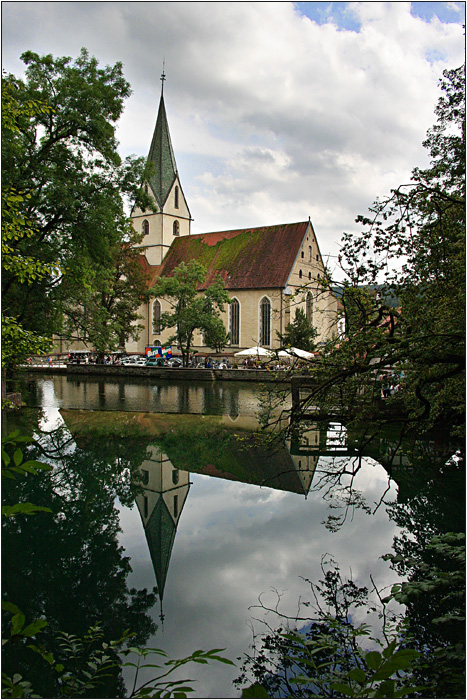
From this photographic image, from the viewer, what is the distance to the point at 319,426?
23.5 feet

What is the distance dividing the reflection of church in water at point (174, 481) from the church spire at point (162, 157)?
4780 cm

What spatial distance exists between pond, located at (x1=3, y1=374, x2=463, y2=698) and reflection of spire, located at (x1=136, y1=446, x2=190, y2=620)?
0.09 feet

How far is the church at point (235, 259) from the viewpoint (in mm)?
49312

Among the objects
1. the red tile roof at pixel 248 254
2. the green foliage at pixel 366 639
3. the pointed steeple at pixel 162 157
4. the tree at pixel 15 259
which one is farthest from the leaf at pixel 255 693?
the pointed steeple at pixel 162 157

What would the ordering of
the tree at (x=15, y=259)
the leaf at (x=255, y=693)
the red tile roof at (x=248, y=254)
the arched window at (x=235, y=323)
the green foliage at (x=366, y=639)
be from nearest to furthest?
the leaf at (x=255, y=693) < the green foliage at (x=366, y=639) < the tree at (x=15, y=259) < the red tile roof at (x=248, y=254) < the arched window at (x=235, y=323)

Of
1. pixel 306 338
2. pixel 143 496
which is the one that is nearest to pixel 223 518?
pixel 143 496

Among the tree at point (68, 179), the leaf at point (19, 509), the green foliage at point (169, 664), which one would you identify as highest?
the tree at point (68, 179)

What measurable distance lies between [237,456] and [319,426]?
667 cm

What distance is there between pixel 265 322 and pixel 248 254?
23.0 feet

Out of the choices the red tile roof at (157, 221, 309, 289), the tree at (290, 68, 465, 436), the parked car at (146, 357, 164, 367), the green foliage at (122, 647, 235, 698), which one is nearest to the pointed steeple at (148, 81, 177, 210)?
the red tile roof at (157, 221, 309, 289)

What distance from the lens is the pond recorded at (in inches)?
221

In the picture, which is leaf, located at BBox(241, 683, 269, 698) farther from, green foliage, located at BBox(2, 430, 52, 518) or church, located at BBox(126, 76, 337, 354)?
church, located at BBox(126, 76, 337, 354)

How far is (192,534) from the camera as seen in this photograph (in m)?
8.28

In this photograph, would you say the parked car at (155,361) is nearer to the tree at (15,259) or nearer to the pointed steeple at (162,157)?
the pointed steeple at (162,157)
